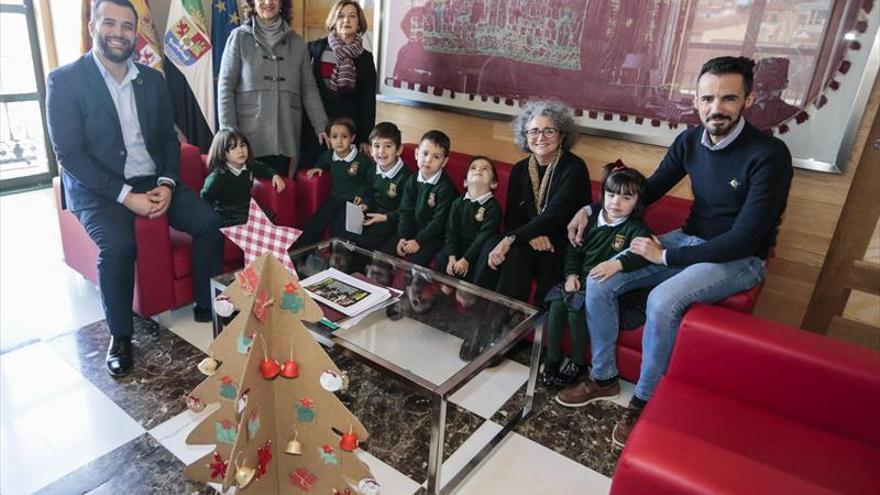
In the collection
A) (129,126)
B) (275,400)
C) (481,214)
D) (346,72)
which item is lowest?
(275,400)

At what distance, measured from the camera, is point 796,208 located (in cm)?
230

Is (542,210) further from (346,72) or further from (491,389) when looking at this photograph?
(346,72)

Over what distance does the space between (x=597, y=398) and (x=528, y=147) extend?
109cm

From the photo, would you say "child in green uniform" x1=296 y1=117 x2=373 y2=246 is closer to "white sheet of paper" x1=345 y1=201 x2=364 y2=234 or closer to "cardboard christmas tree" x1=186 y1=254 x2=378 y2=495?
"white sheet of paper" x1=345 y1=201 x2=364 y2=234

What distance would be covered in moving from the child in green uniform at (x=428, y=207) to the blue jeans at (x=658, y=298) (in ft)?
2.59

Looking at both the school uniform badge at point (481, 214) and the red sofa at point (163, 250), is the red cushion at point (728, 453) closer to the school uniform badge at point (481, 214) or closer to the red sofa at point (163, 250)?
the school uniform badge at point (481, 214)

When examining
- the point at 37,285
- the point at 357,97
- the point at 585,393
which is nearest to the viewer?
the point at 585,393

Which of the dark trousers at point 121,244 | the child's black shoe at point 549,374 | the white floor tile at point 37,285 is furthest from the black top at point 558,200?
the white floor tile at point 37,285

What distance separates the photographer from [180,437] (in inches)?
71.1

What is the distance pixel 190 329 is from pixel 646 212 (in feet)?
6.64

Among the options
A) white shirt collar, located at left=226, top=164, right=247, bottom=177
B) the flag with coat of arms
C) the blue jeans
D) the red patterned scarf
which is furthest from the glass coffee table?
the flag with coat of arms

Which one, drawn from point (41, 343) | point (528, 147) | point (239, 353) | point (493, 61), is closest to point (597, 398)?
point (528, 147)

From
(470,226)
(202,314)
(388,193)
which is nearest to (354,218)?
(388,193)

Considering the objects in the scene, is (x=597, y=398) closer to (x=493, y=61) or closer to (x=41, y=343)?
(x=493, y=61)
